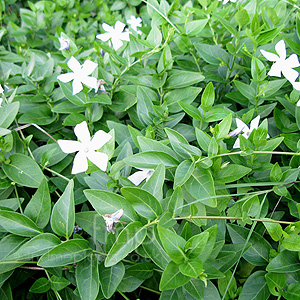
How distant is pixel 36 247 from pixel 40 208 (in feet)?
0.42

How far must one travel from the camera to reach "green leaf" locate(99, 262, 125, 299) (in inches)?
30.6

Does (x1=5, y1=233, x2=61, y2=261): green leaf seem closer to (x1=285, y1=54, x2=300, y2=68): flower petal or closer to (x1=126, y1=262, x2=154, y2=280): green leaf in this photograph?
(x1=126, y1=262, x2=154, y2=280): green leaf

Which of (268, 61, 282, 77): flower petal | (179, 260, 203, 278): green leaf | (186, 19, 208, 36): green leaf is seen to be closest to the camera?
(179, 260, 203, 278): green leaf

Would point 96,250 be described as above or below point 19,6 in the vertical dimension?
below

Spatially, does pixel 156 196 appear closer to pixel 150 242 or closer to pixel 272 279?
pixel 150 242

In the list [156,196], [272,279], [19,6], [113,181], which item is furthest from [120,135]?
[19,6]

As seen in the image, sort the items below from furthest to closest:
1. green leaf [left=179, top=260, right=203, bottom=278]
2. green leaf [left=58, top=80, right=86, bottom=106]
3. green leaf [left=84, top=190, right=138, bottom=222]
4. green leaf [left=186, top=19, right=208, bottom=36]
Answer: green leaf [left=186, top=19, right=208, bottom=36] < green leaf [left=58, top=80, right=86, bottom=106] < green leaf [left=84, top=190, right=138, bottom=222] < green leaf [left=179, top=260, right=203, bottom=278]

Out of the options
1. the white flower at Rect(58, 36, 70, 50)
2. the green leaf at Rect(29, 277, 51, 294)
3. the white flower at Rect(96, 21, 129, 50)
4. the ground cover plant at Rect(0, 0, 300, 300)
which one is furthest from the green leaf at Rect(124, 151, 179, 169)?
the white flower at Rect(58, 36, 70, 50)

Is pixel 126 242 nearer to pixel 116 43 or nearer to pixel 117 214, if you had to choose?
pixel 117 214

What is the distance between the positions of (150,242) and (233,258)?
0.79 ft

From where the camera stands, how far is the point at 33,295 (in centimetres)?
99

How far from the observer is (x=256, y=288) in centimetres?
82

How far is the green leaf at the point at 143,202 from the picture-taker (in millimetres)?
716

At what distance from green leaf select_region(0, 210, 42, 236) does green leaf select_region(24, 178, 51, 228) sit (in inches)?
1.4
